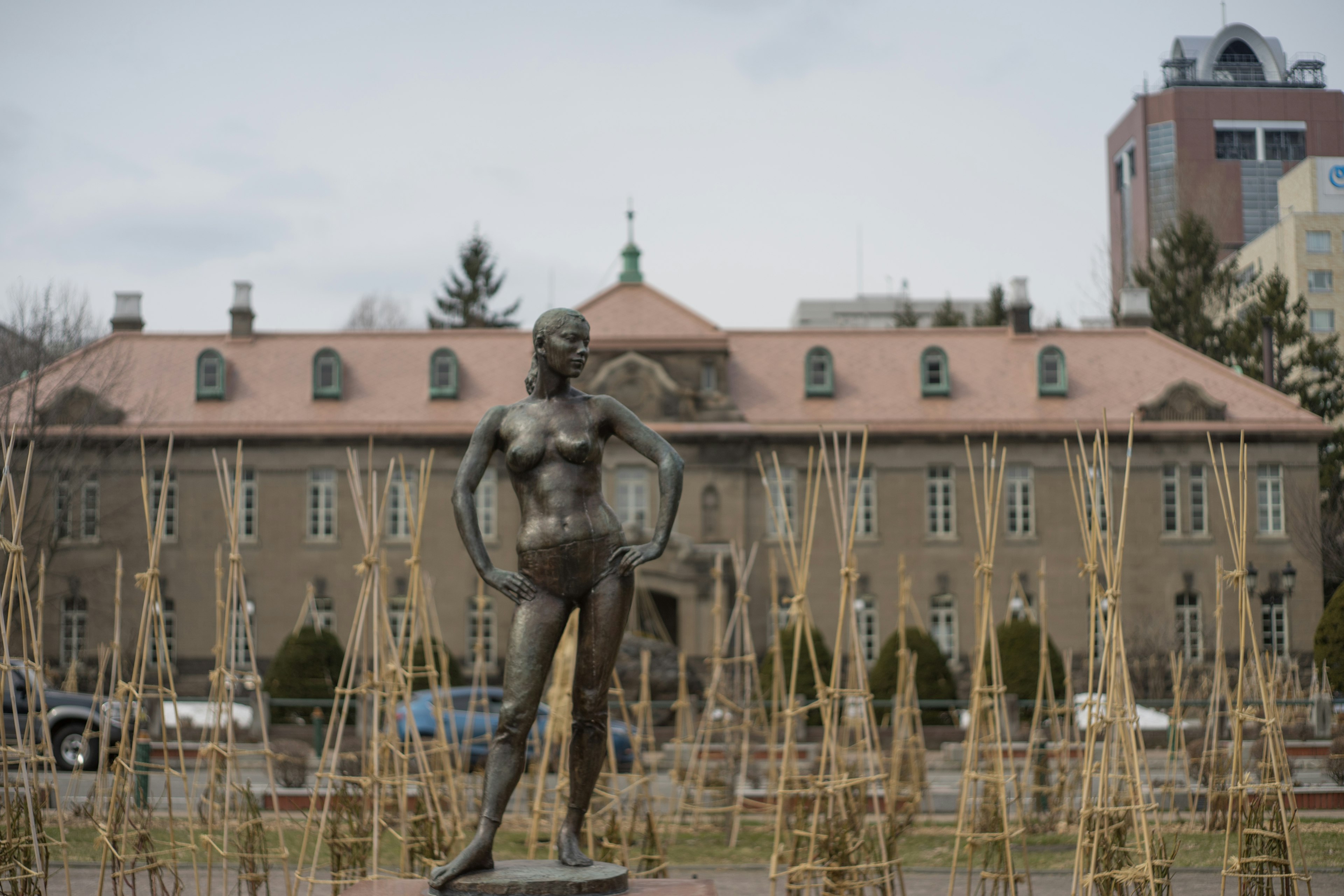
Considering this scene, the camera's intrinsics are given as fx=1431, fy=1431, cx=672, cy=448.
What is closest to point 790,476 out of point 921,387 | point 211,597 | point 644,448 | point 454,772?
point 921,387

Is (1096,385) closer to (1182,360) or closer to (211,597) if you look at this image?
(1182,360)

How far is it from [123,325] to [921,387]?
21363 mm

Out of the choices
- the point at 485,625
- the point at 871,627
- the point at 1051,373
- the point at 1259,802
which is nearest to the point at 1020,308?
the point at 1051,373

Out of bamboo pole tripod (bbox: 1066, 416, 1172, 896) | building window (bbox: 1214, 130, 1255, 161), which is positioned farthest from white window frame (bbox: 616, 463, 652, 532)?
bamboo pole tripod (bbox: 1066, 416, 1172, 896)

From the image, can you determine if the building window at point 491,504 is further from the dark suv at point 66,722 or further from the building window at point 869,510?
the dark suv at point 66,722

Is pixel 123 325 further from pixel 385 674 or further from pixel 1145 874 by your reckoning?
pixel 1145 874

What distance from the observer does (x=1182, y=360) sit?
36031mm

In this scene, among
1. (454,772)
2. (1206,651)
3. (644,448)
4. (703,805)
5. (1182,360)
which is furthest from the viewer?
(1182,360)

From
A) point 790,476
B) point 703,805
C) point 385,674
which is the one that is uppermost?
point 790,476

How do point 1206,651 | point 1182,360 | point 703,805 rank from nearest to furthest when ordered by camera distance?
point 703,805
point 1206,651
point 1182,360

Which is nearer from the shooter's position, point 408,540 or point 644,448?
point 644,448

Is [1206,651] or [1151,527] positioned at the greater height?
[1151,527]

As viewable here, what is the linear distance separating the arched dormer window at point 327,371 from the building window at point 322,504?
2.05 metres

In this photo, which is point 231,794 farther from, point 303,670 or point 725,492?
point 725,492
